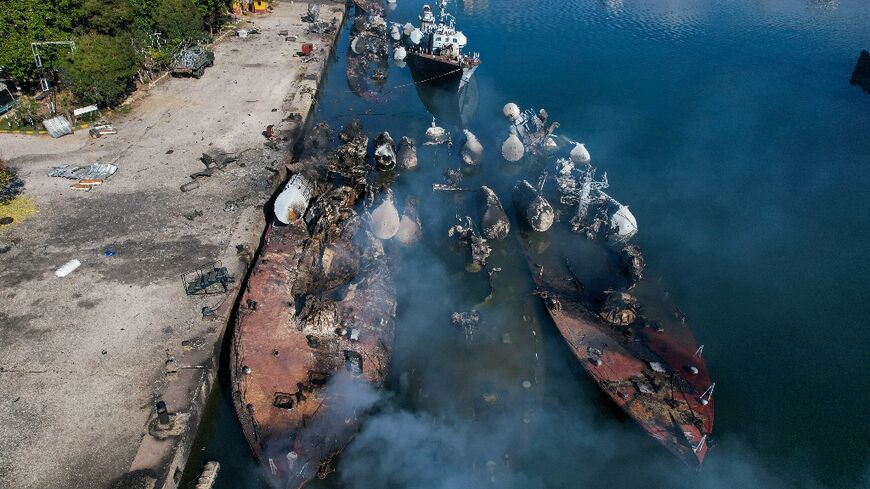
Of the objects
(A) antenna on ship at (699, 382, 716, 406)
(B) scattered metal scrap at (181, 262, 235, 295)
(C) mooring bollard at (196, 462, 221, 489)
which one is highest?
(B) scattered metal scrap at (181, 262, 235, 295)

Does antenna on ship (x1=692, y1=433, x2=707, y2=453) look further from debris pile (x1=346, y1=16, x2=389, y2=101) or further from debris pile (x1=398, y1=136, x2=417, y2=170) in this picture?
debris pile (x1=346, y1=16, x2=389, y2=101)

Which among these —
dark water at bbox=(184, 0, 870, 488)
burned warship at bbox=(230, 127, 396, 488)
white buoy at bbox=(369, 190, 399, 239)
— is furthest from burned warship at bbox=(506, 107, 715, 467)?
burned warship at bbox=(230, 127, 396, 488)

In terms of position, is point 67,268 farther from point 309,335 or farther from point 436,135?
point 436,135

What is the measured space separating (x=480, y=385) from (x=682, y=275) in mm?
21229

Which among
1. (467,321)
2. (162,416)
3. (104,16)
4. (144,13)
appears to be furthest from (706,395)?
(144,13)

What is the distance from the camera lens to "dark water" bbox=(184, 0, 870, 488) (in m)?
31.7

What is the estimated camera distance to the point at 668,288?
4369 cm

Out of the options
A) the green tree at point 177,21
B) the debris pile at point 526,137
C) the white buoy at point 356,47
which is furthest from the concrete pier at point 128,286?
the white buoy at point 356,47

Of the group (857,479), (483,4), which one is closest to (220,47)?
(483,4)

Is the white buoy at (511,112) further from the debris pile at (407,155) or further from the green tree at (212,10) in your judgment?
the green tree at (212,10)

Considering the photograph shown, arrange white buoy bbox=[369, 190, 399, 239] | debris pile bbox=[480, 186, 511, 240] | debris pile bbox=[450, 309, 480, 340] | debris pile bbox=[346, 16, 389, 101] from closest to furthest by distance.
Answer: debris pile bbox=[450, 309, 480, 340], white buoy bbox=[369, 190, 399, 239], debris pile bbox=[480, 186, 511, 240], debris pile bbox=[346, 16, 389, 101]

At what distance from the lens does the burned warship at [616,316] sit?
32.1 metres

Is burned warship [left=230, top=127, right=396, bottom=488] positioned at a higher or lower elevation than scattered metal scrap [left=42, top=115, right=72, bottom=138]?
lower

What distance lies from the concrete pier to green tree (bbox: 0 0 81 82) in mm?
8791
